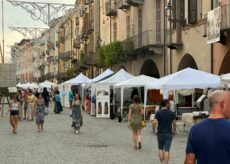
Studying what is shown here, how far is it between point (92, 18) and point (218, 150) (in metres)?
57.1

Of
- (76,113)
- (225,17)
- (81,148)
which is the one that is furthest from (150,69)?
(81,148)

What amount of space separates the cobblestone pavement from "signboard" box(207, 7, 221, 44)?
17.2 ft

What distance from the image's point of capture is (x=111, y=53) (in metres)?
42.7

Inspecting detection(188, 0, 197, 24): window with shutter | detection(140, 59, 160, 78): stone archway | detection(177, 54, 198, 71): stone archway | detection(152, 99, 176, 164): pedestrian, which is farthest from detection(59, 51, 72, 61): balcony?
detection(152, 99, 176, 164): pedestrian

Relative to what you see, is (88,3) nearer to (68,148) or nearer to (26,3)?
(26,3)

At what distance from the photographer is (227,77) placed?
1788cm

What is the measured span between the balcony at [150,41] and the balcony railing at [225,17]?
10588 mm

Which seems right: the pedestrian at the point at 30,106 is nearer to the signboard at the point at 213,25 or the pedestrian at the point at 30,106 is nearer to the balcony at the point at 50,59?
the signboard at the point at 213,25

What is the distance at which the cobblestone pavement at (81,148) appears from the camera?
44.2ft

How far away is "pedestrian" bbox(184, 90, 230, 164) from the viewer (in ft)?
16.5

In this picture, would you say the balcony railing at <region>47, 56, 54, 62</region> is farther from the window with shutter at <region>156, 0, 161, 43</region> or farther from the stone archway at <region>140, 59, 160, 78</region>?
the window with shutter at <region>156, 0, 161, 43</region>

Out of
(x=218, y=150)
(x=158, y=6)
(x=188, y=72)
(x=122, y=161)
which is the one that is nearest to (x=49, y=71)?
(x=158, y=6)

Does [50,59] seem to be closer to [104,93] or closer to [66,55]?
[66,55]

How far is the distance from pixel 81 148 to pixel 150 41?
20.3 metres
